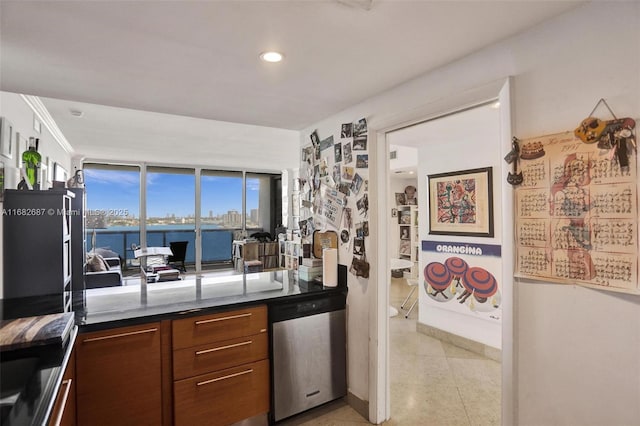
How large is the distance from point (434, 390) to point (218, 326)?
185 centimetres

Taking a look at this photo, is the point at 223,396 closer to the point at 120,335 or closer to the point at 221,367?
the point at 221,367

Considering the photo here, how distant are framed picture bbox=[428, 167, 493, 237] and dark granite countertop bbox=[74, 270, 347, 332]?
5.65 ft

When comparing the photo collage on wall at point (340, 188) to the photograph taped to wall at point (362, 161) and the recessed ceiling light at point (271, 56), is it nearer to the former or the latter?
the photograph taped to wall at point (362, 161)

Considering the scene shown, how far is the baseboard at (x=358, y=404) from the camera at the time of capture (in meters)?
2.28

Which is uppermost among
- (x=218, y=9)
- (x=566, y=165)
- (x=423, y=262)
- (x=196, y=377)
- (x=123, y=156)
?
(x=123, y=156)

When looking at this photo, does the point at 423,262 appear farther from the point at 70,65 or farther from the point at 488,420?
the point at 70,65

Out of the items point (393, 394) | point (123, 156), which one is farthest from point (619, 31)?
point (123, 156)

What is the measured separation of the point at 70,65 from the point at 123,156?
5214 mm

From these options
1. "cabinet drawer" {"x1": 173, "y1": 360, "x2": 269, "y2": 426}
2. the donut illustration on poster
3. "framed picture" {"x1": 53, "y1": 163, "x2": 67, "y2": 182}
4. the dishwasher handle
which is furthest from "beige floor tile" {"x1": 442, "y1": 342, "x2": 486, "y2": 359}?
"framed picture" {"x1": 53, "y1": 163, "x2": 67, "y2": 182}

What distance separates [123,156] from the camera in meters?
6.23

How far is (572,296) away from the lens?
4.14 ft

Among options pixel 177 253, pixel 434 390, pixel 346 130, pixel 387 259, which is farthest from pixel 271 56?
pixel 177 253

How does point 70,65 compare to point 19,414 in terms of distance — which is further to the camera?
point 70,65

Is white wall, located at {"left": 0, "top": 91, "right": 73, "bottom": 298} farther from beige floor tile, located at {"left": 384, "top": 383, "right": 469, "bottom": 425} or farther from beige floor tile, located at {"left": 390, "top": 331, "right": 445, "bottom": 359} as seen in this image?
beige floor tile, located at {"left": 390, "top": 331, "right": 445, "bottom": 359}
